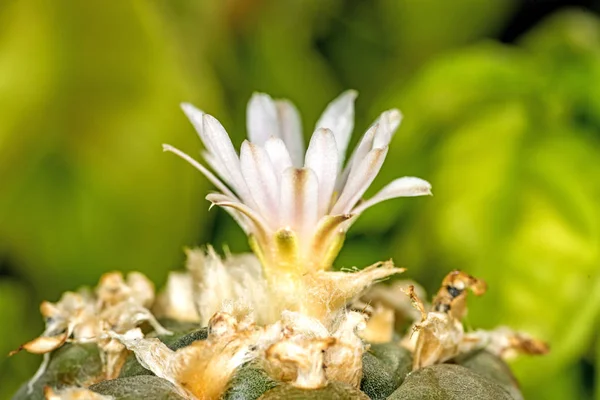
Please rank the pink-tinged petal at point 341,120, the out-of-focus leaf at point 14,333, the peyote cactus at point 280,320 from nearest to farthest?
the peyote cactus at point 280,320
the pink-tinged petal at point 341,120
the out-of-focus leaf at point 14,333

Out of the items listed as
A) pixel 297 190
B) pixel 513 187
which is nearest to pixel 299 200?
pixel 297 190

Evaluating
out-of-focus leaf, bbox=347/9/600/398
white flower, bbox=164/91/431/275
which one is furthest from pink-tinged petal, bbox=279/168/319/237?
out-of-focus leaf, bbox=347/9/600/398

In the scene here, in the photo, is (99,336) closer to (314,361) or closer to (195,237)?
(314,361)

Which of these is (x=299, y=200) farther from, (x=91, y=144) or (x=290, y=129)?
(x=91, y=144)

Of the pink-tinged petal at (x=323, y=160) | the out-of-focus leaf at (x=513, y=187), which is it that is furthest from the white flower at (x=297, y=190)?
the out-of-focus leaf at (x=513, y=187)

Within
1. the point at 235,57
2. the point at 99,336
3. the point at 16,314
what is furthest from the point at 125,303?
the point at 235,57

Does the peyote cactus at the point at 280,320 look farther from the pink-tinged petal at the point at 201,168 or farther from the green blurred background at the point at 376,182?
the green blurred background at the point at 376,182
